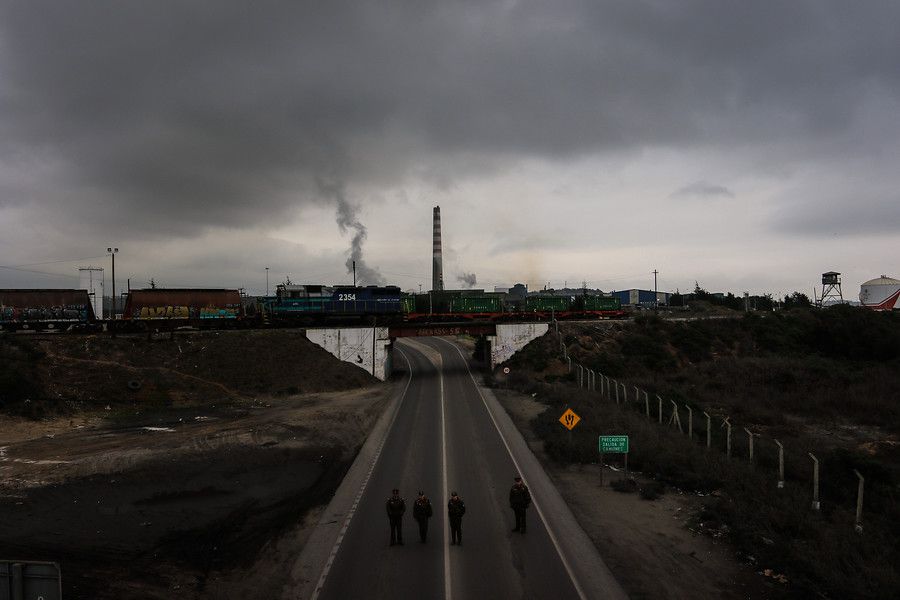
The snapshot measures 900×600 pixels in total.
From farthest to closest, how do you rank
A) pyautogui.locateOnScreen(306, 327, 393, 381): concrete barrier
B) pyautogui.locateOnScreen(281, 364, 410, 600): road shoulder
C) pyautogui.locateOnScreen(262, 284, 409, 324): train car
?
pyautogui.locateOnScreen(262, 284, 409, 324): train car, pyautogui.locateOnScreen(306, 327, 393, 381): concrete barrier, pyautogui.locateOnScreen(281, 364, 410, 600): road shoulder

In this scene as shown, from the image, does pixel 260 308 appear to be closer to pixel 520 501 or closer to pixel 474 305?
pixel 474 305

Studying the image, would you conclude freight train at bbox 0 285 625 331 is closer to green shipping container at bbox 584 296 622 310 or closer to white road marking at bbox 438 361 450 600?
green shipping container at bbox 584 296 622 310

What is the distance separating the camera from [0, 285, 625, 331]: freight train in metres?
47.4

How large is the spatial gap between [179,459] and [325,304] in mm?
31486

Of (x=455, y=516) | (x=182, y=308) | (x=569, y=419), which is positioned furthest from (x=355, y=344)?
(x=455, y=516)

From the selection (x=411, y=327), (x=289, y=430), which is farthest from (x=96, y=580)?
(x=411, y=327)

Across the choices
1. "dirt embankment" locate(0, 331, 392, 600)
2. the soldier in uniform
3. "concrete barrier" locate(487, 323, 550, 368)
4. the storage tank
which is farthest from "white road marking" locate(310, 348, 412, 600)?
the storage tank

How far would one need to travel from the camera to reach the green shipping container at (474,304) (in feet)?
198

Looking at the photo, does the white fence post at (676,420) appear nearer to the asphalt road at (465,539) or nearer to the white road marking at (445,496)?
the asphalt road at (465,539)

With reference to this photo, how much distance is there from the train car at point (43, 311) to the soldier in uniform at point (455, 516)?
153 feet

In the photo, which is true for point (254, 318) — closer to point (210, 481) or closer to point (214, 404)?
point (214, 404)

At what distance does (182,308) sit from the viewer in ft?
163

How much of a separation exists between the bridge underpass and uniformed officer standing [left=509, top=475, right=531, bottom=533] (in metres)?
35.2

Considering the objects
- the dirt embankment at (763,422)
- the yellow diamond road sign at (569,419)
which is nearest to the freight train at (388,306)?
the dirt embankment at (763,422)
